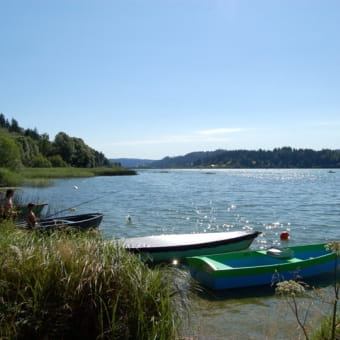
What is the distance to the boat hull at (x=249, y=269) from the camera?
29.9 ft

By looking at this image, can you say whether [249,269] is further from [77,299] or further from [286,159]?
[286,159]

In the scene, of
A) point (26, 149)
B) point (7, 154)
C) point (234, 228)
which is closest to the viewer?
point (234, 228)

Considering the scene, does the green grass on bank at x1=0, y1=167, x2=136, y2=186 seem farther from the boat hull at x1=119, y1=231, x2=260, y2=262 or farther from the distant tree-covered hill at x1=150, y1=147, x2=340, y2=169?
the distant tree-covered hill at x1=150, y1=147, x2=340, y2=169

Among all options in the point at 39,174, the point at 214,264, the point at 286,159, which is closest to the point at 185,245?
the point at 214,264

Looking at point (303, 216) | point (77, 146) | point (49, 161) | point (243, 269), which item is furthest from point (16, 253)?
point (77, 146)

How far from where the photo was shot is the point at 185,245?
11.9 m

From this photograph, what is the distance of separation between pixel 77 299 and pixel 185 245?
7803 mm

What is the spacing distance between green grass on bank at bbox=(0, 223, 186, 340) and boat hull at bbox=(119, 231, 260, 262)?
626cm

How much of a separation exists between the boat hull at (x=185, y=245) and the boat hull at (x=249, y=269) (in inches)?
67.2

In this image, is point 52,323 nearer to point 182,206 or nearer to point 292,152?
point 182,206

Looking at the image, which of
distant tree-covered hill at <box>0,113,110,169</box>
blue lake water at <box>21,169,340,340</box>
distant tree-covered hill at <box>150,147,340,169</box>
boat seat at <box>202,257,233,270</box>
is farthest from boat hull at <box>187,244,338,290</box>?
distant tree-covered hill at <box>150,147,340,169</box>

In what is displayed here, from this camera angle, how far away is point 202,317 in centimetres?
745

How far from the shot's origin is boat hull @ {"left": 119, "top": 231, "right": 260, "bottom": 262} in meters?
11.4

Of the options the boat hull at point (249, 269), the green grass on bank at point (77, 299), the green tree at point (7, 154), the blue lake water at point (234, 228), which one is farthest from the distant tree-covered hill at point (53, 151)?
the green grass on bank at point (77, 299)
